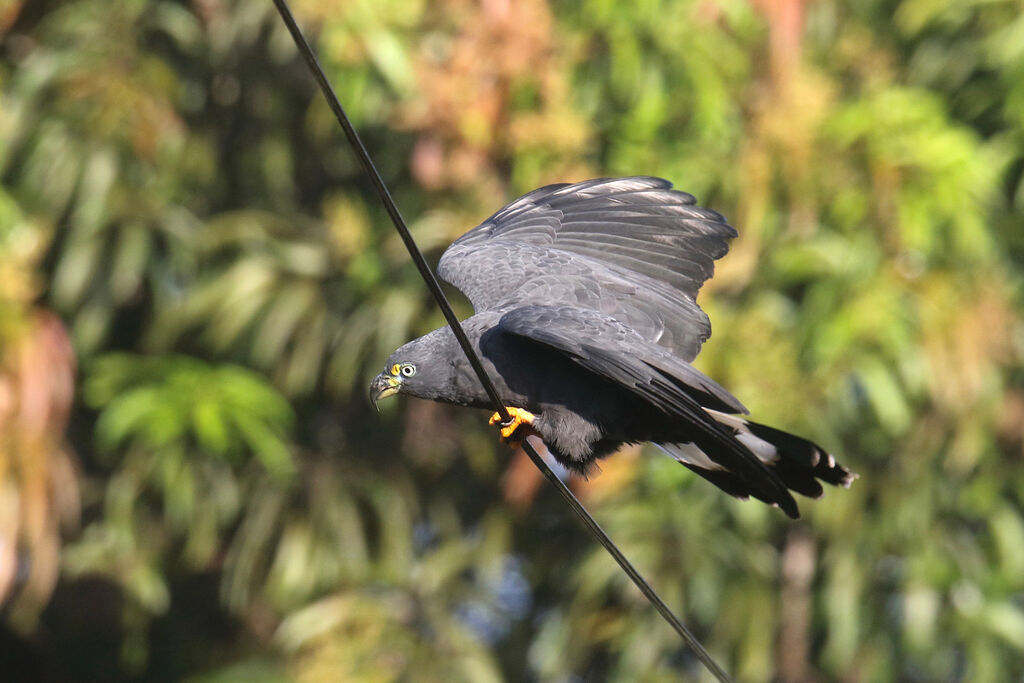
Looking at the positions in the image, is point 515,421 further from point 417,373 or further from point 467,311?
point 467,311

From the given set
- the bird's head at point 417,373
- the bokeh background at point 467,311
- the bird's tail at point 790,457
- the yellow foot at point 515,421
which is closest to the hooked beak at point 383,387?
the bird's head at point 417,373

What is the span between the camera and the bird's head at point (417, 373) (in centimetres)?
439

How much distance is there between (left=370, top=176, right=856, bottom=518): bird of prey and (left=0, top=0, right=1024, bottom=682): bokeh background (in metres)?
2.93

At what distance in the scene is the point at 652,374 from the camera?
373 centimetres

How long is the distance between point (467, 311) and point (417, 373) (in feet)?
13.8

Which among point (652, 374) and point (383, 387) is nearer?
point (652, 374)

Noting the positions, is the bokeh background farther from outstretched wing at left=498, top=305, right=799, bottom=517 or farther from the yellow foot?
outstretched wing at left=498, top=305, right=799, bottom=517

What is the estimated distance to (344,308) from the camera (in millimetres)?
9305

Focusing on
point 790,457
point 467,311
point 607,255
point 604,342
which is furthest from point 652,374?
point 467,311

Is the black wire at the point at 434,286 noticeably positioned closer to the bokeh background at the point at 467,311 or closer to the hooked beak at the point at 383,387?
the hooked beak at the point at 383,387

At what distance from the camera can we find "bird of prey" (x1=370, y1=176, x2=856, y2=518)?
3.82 meters

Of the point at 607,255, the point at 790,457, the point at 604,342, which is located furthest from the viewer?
the point at 607,255

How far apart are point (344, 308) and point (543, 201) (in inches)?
151

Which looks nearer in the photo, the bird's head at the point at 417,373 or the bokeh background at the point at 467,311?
the bird's head at the point at 417,373
